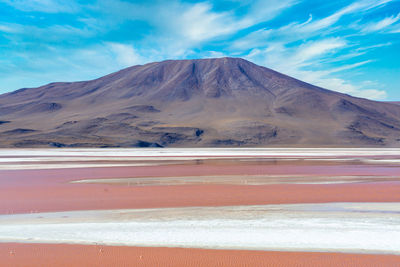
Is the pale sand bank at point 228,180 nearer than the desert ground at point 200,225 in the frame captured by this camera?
No

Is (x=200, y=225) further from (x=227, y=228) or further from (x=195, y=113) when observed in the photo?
(x=195, y=113)

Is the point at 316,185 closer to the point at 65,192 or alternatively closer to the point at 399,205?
the point at 399,205

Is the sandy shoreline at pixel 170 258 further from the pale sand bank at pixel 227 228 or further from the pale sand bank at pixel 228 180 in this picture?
the pale sand bank at pixel 228 180

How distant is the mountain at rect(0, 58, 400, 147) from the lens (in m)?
108

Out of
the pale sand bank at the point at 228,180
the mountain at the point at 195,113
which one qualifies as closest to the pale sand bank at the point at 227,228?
the pale sand bank at the point at 228,180

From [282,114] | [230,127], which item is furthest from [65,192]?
[282,114]

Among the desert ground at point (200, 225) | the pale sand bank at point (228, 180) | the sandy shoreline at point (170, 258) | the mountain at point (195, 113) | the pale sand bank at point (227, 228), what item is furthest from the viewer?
the mountain at point (195, 113)

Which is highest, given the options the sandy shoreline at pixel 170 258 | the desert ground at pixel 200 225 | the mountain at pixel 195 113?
the mountain at pixel 195 113

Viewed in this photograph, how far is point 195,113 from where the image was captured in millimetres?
142375

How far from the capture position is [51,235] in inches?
385

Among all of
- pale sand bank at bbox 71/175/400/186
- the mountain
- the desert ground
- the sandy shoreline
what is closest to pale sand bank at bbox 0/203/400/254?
the desert ground

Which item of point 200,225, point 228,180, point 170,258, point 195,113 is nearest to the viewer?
point 170,258

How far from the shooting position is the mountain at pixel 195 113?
356 feet

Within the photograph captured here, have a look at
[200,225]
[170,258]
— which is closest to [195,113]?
[200,225]
